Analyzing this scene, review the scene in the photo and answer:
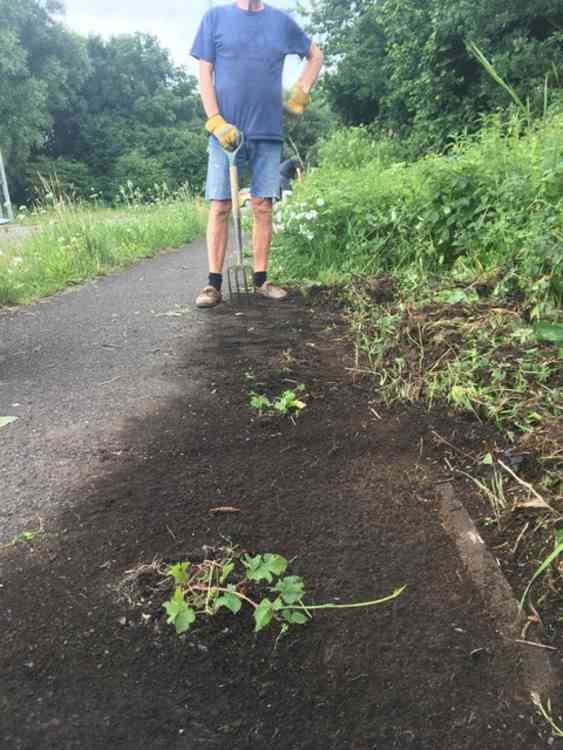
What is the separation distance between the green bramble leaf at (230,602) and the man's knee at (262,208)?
3191 mm

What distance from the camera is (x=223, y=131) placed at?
3.62 m

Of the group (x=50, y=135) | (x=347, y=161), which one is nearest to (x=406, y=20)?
(x=347, y=161)

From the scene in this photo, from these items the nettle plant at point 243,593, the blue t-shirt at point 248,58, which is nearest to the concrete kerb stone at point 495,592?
the nettle plant at point 243,593

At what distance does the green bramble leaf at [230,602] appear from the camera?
1145mm

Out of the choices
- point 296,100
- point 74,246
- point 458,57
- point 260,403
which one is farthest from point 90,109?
point 260,403

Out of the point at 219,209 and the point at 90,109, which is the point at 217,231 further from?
the point at 90,109

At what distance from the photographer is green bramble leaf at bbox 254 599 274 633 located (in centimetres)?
110

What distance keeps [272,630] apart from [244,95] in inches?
137

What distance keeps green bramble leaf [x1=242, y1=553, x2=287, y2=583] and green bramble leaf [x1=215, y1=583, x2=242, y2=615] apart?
0.05 meters

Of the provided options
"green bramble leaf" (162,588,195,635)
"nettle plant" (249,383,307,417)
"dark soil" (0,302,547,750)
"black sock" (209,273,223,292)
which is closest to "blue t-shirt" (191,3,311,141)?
"black sock" (209,273,223,292)

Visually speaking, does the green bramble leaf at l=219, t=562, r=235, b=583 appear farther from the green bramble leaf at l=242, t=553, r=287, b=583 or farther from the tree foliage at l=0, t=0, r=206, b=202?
the tree foliage at l=0, t=0, r=206, b=202

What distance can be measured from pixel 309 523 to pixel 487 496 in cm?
48

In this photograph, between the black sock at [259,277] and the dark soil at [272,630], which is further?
the black sock at [259,277]

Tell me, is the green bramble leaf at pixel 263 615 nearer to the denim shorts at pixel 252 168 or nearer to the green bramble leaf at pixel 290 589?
the green bramble leaf at pixel 290 589
